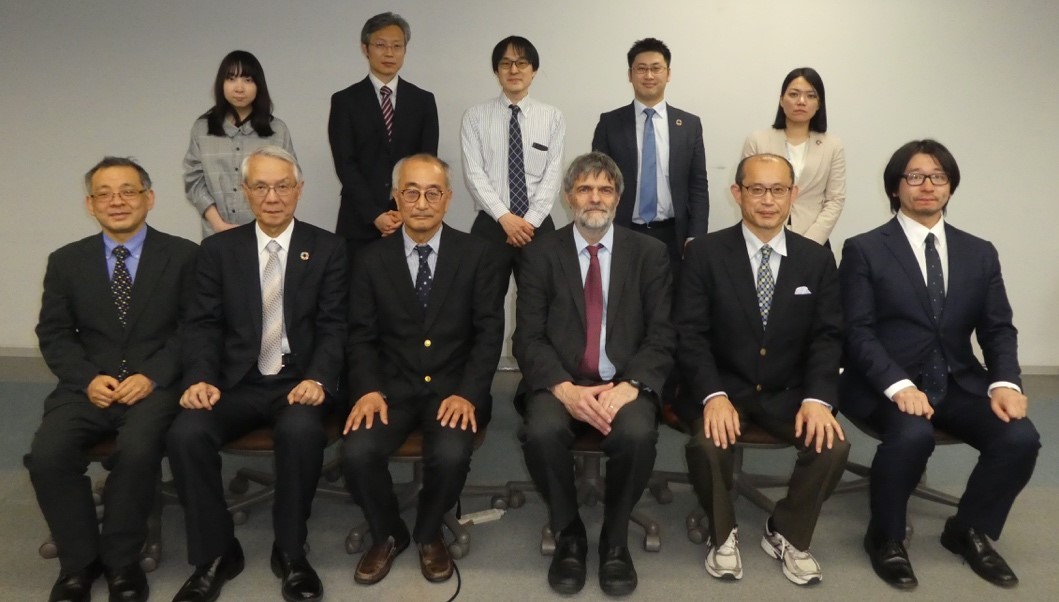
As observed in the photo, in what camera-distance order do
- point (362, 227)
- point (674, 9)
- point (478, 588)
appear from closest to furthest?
point (478, 588), point (362, 227), point (674, 9)

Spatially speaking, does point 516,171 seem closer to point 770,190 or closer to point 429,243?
point 429,243

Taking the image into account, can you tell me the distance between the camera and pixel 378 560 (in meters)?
2.54

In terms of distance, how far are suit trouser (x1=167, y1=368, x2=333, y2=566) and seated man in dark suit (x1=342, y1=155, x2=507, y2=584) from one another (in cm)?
16

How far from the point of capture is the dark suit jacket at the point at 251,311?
8.75ft

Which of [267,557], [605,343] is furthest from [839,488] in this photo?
[267,557]

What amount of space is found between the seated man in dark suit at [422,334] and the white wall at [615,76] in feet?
6.75

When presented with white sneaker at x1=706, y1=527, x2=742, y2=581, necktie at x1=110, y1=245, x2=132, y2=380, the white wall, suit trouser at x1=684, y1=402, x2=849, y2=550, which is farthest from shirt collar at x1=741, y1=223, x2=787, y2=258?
necktie at x1=110, y1=245, x2=132, y2=380

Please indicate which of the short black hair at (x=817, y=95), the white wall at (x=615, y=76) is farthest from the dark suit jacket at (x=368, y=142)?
the short black hair at (x=817, y=95)

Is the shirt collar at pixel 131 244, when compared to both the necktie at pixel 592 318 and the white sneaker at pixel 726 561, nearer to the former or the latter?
the necktie at pixel 592 318

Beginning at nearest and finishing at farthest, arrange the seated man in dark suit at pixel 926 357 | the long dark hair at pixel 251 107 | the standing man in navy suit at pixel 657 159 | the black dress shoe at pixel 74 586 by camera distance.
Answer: the black dress shoe at pixel 74 586, the seated man in dark suit at pixel 926 357, the long dark hair at pixel 251 107, the standing man in navy suit at pixel 657 159

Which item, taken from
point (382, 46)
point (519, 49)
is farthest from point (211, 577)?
point (519, 49)

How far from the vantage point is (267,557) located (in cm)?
268

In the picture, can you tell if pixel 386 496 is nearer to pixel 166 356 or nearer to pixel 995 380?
pixel 166 356

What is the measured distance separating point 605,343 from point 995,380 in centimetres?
139
